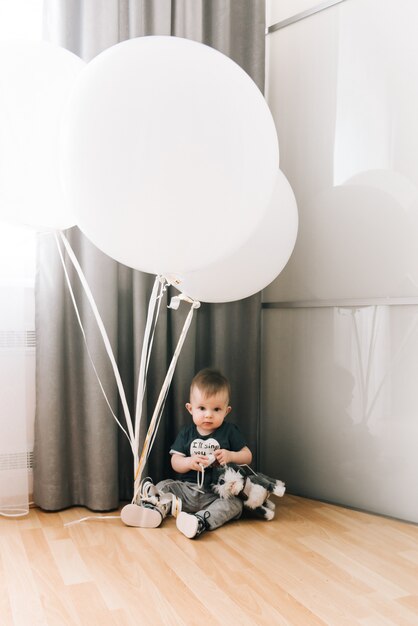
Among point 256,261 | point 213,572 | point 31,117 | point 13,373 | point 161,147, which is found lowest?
point 213,572

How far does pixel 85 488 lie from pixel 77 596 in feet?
2.20

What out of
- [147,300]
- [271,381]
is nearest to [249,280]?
[147,300]

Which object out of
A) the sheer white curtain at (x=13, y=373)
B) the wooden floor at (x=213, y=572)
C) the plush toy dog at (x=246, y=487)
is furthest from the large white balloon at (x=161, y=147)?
the plush toy dog at (x=246, y=487)

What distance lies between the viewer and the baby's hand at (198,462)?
6.75 feet

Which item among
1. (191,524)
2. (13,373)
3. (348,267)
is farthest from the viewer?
(348,267)

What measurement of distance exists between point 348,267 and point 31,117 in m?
1.19

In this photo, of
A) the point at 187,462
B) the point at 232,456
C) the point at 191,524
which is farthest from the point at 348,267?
the point at 191,524

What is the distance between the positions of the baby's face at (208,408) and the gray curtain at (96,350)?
7.9 inches

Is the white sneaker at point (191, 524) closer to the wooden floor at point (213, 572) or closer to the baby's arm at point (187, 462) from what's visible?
the wooden floor at point (213, 572)

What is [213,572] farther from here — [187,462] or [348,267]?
[348,267]

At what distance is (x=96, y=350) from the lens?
2.12 m

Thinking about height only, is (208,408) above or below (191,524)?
above

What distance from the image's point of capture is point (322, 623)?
138 centimetres

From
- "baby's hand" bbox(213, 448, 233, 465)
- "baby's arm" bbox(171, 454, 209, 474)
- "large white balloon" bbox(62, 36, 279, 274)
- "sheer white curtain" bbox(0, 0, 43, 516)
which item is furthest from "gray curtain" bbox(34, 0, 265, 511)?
"large white balloon" bbox(62, 36, 279, 274)
